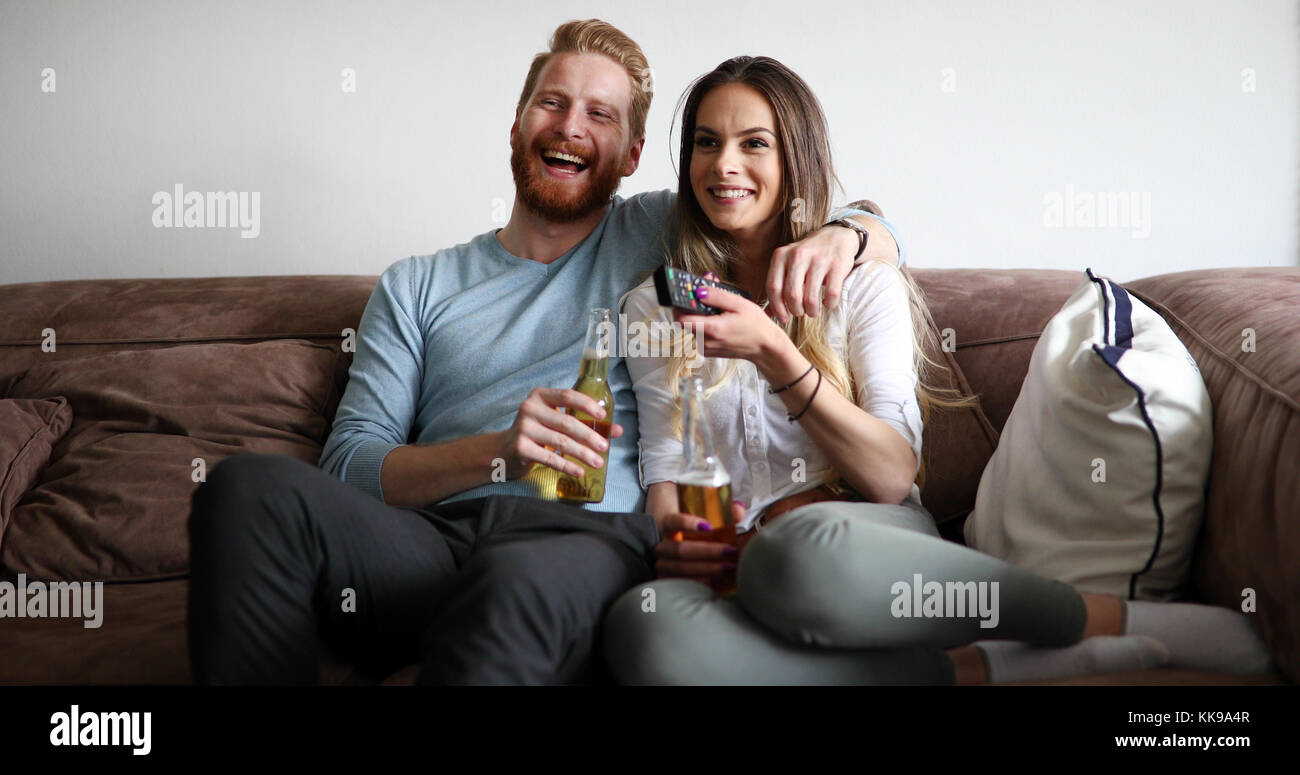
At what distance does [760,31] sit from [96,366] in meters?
1.42

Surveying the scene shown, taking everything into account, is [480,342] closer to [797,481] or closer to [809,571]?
[797,481]

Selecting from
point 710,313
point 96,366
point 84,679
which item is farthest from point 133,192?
point 710,313

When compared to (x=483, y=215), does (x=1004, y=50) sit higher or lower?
higher

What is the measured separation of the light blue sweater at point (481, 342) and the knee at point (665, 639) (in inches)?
13.9

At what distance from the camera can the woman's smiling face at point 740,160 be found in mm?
1408

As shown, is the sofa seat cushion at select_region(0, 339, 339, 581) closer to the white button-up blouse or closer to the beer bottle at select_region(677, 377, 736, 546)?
the white button-up blouse

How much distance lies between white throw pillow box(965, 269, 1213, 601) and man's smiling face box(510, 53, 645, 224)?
0.78 meters

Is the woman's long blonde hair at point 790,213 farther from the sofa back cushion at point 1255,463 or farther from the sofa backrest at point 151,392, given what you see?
the sofa backrest at point 151,392

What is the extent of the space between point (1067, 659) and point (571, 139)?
1072 millimetres

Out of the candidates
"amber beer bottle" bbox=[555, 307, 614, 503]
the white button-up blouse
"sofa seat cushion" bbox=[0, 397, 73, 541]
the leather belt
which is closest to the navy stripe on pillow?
the white button-up blouse

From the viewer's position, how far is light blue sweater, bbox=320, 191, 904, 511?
56.9 inches

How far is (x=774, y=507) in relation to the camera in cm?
133

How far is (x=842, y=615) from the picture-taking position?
94cm

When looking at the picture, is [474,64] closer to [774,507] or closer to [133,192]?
[133,192]
